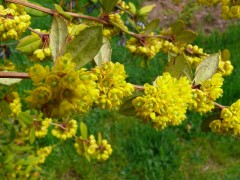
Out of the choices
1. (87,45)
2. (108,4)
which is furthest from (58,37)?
(108,4)

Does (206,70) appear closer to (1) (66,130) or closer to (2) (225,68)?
(2) (225,68)

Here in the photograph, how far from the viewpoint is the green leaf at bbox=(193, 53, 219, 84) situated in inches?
40.8

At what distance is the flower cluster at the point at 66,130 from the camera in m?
1.76

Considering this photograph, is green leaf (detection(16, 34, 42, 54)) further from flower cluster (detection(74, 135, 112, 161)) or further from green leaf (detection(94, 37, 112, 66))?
flower cluster (detection(74, 135, 112, 161))

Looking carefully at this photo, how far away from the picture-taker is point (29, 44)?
3.55 ft

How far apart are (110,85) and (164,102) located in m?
0.13

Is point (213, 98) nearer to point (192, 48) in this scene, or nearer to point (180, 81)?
point (180, 81)

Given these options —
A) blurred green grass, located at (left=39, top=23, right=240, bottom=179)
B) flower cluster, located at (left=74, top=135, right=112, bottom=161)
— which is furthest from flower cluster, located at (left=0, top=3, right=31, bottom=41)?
blurred green grass, located at (left=39, top=23, right=240, bottom=179)

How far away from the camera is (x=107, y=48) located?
1.02m

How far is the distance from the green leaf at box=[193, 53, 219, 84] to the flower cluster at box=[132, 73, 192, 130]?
128 mm

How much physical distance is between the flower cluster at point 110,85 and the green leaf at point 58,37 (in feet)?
0.28

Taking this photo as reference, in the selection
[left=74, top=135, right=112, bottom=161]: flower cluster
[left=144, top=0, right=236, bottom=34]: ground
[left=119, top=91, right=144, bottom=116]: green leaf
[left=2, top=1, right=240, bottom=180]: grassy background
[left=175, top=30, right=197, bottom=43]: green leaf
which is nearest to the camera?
[left=119, top=91, right=144, bottom=116]: green leaf

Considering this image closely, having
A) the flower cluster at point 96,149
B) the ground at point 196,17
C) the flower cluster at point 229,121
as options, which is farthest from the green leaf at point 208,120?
the ground at point 196,17

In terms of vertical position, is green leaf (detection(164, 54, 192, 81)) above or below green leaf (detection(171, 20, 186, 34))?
below
